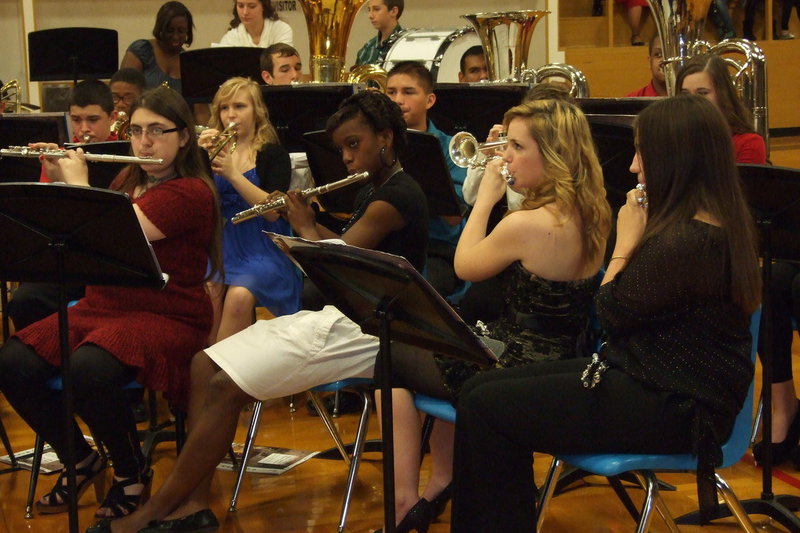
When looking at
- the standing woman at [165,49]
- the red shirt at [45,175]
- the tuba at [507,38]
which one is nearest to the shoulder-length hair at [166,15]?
the standing woman at [165,49]

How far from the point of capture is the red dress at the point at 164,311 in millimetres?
3100

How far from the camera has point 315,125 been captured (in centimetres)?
448

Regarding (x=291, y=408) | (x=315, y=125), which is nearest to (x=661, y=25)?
(x=315, y=125)

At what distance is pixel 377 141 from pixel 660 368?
4.62 ft

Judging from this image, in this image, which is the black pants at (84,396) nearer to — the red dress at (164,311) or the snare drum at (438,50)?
the red dress at (164,311)

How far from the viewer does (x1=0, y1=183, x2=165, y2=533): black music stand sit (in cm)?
256

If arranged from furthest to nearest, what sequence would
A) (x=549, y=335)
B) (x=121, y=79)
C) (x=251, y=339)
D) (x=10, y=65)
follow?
(x=10, y=65), (x=121, y=79), (x=251, y=339), (x=549, y=335)

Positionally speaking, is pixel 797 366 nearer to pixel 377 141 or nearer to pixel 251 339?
pixel 377 141

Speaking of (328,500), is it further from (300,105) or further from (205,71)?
(205,71)

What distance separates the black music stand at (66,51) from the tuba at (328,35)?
198 cm

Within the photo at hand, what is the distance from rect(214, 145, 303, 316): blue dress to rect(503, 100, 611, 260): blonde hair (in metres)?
1.34

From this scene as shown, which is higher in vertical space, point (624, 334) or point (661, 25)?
point (661, 25)

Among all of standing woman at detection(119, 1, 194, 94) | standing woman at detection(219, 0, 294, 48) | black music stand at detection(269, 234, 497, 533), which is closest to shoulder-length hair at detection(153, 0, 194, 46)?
standing woman at detection(119, 1, 194, 94)

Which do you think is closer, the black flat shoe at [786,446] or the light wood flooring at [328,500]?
the light wood flooring at [328,500]
